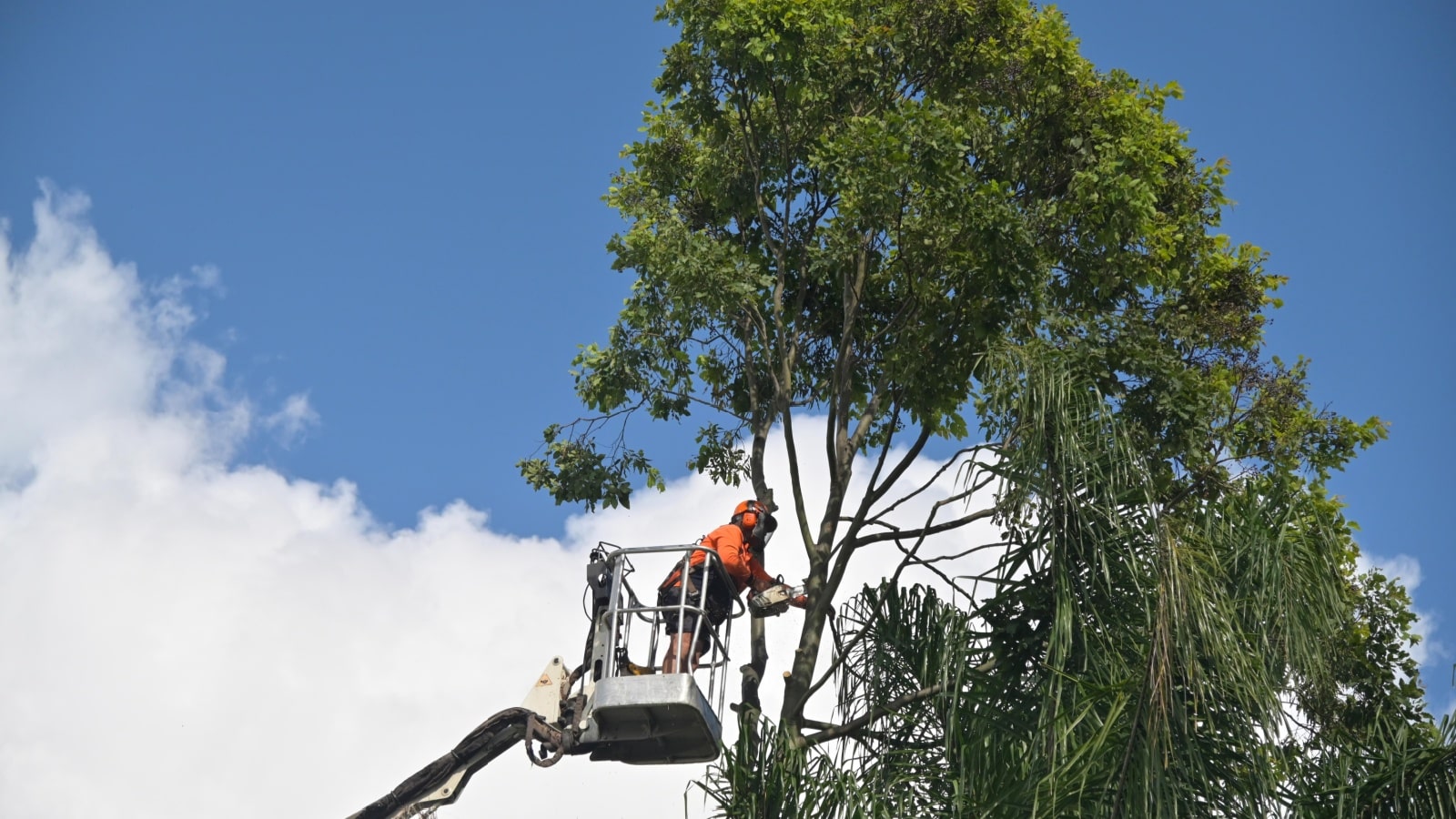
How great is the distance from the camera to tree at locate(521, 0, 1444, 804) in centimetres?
1366

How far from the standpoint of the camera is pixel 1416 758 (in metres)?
10.1

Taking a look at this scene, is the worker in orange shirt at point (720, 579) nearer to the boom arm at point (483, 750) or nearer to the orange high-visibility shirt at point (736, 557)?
the orange high-visibility shirt at point (736, 557)

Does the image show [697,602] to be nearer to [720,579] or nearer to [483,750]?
[720,579]

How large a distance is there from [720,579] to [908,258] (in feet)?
10.6

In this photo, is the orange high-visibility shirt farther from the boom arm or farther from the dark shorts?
the boom arm

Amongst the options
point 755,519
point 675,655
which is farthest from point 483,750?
point 755,519

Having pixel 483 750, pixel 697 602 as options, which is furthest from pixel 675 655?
pixel 483 750

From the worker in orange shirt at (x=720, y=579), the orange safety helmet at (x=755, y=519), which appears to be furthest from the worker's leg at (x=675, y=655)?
the orange safety helmet at (x=755, y=519)

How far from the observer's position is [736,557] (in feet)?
44.9

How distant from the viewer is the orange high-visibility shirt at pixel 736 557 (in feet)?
44.8

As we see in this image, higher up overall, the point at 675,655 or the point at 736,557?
the point at 736,557

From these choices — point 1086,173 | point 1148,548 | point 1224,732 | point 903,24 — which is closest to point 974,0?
point 903,24

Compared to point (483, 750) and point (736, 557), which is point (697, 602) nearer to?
point (736, 557)

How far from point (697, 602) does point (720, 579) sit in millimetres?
284
